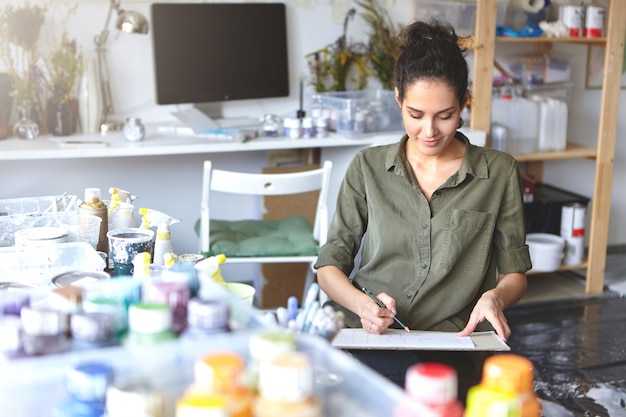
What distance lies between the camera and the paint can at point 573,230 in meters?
3.96

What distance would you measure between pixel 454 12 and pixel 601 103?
2.68 feet

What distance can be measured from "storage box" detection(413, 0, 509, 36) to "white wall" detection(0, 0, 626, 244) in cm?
8

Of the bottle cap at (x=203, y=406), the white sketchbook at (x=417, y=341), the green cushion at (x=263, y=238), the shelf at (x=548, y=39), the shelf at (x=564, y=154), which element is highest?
the shelf at (x=548, y=39)

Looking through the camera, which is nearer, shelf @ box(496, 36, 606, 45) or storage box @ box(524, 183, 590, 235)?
shelf @ box(496, 36, 606, 45)

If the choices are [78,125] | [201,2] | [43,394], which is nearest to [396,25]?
[201,2]

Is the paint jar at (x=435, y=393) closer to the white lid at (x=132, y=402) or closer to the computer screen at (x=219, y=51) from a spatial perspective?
the white lid at (x=132, y=402)


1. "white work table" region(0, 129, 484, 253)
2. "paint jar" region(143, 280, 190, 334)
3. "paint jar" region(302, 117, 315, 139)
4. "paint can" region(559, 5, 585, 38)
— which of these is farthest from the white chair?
"paint jar" region(143, 280, 190, 334)

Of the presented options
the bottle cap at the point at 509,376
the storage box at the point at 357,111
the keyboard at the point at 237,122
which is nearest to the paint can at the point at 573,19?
the storage box at the point at 357,111

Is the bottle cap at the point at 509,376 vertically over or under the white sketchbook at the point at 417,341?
over

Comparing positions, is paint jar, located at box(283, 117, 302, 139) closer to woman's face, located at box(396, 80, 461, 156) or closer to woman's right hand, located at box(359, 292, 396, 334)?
woman's face, located at box(396, 80, 461, 156)

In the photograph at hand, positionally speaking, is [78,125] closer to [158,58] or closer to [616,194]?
[158,58]

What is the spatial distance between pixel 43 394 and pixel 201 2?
9.76 feet

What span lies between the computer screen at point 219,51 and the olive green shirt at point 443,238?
5.86ft

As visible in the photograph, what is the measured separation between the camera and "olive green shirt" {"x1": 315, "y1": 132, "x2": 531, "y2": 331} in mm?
1905
